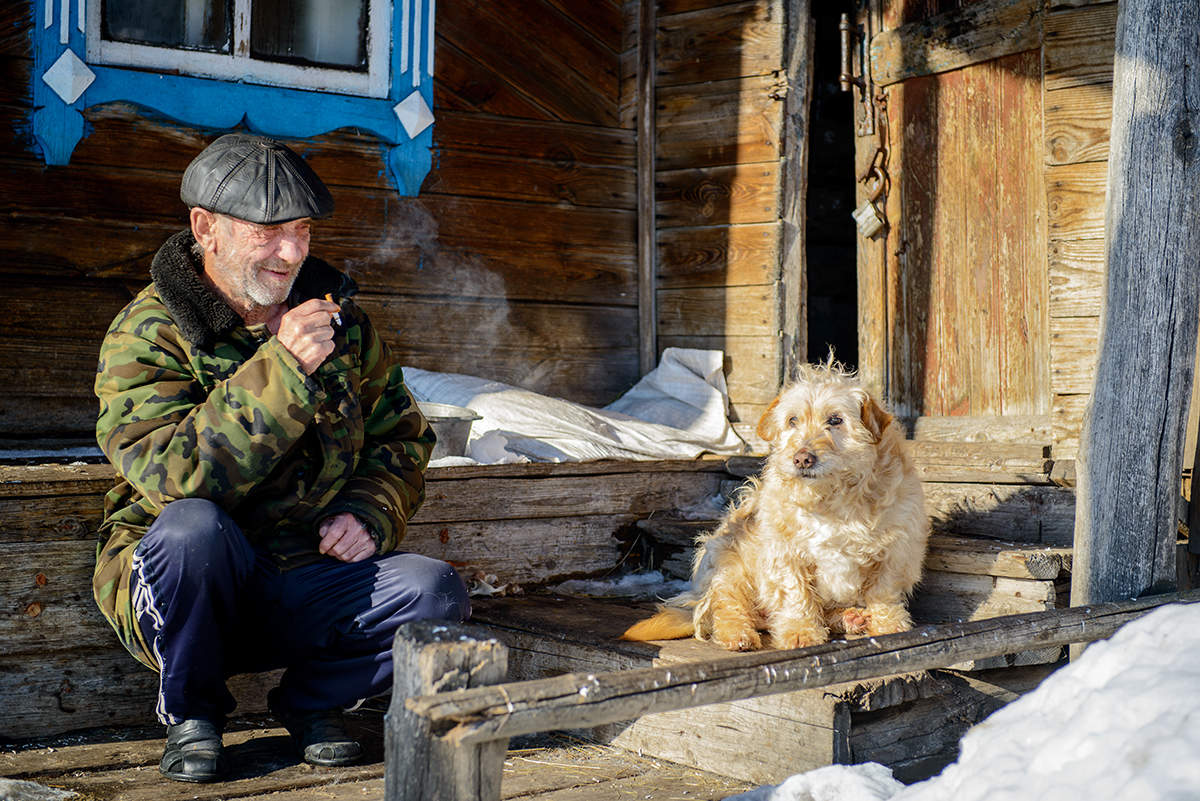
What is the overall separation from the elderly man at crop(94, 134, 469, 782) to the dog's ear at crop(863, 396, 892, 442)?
131cm

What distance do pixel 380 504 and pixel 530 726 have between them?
4.15 ft

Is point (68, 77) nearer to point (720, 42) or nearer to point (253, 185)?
point (253, 185)

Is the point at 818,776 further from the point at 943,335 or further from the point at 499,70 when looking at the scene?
the point at 499,70

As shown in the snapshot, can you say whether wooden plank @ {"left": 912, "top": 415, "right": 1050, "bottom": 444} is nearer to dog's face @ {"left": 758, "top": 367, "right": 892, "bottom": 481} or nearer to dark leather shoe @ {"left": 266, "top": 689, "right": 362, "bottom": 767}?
dog's face @ {"left": 758, "top": 367, "right": 892, "bottom": 481}

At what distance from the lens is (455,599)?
3.11 meters

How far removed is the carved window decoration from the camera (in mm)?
4844

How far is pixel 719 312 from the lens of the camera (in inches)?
230

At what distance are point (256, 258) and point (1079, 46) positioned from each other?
10.7ft

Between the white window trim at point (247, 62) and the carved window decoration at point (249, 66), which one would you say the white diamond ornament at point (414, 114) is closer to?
the carved window decoration at point (249, 66)

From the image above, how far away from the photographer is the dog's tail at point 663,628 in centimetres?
362

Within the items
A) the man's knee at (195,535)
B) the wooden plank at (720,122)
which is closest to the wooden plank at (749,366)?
the wooden plank at (720,122)

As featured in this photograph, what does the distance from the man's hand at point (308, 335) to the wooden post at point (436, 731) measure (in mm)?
926

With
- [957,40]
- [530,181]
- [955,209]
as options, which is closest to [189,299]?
[530,181]

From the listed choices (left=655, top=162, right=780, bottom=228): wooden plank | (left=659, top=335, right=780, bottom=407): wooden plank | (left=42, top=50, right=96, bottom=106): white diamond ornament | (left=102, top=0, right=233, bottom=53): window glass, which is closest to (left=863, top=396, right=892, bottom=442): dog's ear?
(left=659, top=335, right=780, bottom=407): wooden plank
